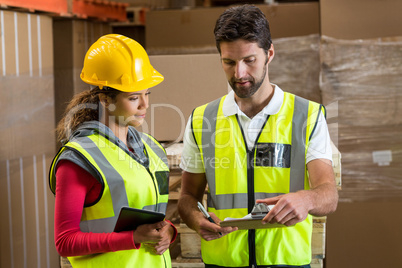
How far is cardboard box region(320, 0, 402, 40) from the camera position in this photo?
4051 mm

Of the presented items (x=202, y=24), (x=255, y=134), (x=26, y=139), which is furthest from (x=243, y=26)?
(x=202, y=24)

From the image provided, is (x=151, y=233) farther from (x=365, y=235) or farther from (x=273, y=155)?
(x=365, y=235)

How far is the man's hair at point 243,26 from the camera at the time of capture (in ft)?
7.32

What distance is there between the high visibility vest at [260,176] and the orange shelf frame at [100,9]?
268 centimetres

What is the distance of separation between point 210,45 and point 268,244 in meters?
2.57

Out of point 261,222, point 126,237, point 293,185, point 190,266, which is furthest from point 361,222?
point 126,237

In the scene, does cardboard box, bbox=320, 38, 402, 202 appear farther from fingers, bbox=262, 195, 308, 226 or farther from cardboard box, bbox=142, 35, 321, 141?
fingers, bbox=262, 195, 308, 226

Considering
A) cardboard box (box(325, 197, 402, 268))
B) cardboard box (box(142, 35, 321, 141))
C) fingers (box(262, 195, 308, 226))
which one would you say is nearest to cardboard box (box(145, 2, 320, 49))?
cardboard box (box(142, 35, 321, 141))

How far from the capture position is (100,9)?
5.00 m

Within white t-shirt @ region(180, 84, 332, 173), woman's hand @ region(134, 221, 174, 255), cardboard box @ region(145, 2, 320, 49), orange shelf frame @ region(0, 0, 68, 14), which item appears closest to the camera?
woman's hand @ region(134, 221, 174, 255)

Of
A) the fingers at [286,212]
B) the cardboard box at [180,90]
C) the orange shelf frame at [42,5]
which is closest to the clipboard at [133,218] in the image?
the fingers at [286,212]

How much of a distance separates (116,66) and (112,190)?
54cm

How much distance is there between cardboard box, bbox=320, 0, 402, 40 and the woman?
2.31 m

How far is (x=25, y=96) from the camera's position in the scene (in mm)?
3734
